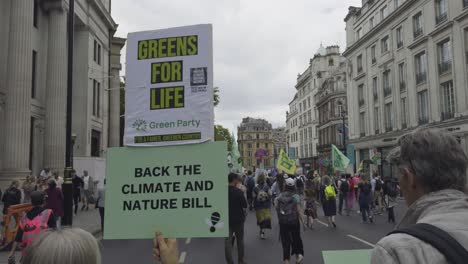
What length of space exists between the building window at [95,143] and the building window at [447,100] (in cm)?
2644

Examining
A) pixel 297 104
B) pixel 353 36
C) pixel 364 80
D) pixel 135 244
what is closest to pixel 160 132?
pixel 135 244

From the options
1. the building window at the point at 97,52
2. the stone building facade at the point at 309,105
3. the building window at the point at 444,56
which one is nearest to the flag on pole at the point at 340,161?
the building window at the point at 444,56

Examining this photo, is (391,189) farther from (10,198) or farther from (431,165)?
(431,165)

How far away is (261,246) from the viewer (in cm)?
1079

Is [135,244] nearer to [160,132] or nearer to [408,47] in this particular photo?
[160,132]

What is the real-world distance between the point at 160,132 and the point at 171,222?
77cm

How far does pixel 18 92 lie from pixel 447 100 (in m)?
27.7

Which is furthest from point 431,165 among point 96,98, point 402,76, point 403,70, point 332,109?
point 332,109

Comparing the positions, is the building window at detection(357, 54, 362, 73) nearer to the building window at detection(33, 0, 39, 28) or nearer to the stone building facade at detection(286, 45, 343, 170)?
the stone building facade at detection(286, 45, 343, 170)

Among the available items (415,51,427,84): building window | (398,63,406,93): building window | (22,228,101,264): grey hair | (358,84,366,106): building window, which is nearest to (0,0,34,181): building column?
(22,228,101,264): grey hair

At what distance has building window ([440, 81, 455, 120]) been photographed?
2913 centimetres

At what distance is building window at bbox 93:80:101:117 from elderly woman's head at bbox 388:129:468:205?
33.4 metres

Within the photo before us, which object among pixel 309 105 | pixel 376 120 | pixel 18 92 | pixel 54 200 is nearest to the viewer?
pixel 54 200

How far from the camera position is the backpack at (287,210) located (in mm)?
8308
